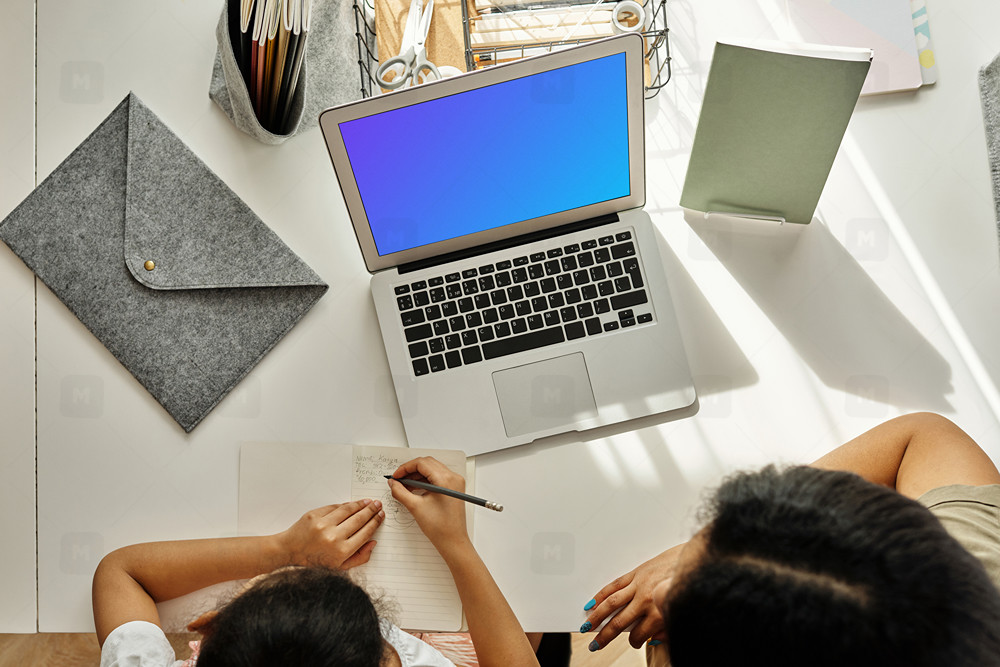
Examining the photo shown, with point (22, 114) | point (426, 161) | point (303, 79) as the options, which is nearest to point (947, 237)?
point (426, 161)

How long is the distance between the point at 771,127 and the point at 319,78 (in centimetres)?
51

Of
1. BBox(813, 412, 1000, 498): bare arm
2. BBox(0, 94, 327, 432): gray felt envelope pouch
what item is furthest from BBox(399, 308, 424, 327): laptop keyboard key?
BBox(813, 412, 1000, 498): bare arm

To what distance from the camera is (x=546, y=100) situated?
0.66 meters

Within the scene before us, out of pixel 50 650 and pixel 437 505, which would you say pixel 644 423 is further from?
pixel 50 650

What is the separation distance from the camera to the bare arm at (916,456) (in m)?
0.70

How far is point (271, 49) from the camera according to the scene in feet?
2.48

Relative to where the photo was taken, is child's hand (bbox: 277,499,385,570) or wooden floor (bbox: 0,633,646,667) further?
wooden floor (bbox: 0,633,646,667)

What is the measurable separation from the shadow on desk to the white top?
53 centimetres

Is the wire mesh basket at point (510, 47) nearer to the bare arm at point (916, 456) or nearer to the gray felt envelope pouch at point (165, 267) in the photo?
the gray felt envelope pouch at point (165, 267)

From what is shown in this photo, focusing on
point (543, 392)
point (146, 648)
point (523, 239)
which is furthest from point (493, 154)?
point (146, 648)

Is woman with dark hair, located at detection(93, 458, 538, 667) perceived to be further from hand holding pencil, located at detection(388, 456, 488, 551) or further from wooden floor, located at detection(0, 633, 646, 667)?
wooden floor, located at detection(0, 633, 646, 667)

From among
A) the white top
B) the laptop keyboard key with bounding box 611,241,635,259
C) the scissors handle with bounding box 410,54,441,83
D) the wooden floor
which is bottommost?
the wooden floor

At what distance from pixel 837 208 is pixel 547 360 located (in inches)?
14.7

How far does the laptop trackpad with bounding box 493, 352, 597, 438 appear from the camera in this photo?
78cm
